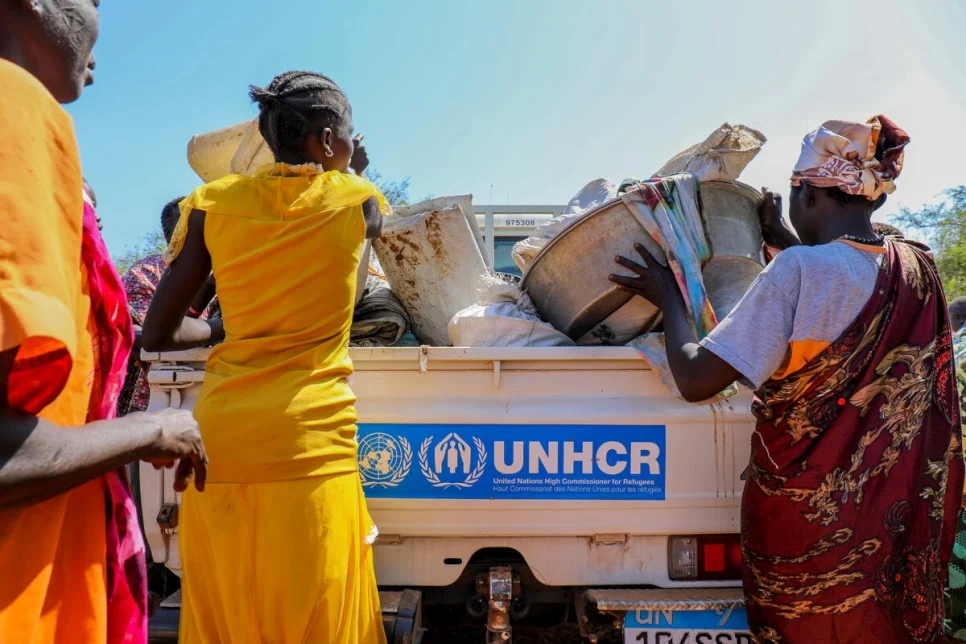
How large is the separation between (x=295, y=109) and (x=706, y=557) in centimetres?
176

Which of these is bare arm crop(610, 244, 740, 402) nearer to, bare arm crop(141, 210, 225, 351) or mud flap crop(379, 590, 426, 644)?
mud flap crop(379, 590, 426, 644)

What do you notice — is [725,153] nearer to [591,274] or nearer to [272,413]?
[591,274]

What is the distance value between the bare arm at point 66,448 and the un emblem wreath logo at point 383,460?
43.3 inches

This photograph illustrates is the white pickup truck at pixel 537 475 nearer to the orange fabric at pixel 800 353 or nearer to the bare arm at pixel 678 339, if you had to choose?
the bare arm at pixel 678 339

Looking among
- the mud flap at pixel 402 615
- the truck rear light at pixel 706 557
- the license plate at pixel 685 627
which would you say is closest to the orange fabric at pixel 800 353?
the truck rear light at pixel 706 557

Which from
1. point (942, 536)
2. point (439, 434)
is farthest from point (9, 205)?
point (942, 536)

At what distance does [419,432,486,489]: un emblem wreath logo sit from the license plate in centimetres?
61

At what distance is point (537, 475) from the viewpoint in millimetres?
2145

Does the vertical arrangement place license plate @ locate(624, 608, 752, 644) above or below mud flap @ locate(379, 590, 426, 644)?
below

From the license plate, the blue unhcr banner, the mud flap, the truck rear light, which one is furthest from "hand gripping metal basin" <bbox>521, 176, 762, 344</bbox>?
the mud flap

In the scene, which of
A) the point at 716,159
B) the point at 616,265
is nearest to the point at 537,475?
the point at 616,265

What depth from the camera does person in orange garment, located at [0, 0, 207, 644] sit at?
821 mm

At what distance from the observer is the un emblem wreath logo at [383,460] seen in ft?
7.04

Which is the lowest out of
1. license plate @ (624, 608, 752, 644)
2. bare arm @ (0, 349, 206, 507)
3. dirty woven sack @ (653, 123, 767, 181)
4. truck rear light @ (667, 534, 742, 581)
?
license plate @ (624, 608, 752, 644)
